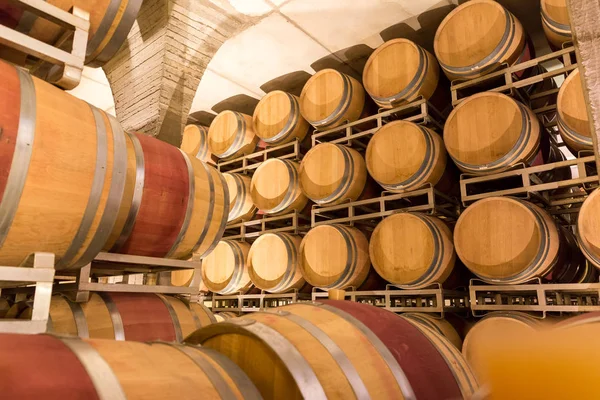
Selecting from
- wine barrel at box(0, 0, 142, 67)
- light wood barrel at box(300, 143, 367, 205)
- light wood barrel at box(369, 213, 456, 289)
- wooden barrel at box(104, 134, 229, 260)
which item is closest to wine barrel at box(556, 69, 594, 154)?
light wood barrel at box(369, 213, 456, 289)

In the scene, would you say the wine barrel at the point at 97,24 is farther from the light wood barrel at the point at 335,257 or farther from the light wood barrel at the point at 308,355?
the light wood barrel at the point at 335,257

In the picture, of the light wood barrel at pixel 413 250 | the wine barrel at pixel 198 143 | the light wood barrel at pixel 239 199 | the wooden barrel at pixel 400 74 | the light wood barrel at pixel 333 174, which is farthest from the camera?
the wine barrel at pixel 198 143

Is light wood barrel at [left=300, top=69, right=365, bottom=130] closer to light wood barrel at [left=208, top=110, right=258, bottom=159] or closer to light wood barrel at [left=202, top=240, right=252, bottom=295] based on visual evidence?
light wood barrel at [left=208, top=110, right=258, bottom=159]

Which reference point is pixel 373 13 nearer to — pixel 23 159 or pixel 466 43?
pixel 466 43

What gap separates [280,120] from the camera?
248 inches

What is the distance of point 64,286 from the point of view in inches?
94.3

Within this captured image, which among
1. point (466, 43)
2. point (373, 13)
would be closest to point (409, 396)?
point (466, 43)

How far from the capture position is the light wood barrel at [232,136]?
692 centimetres

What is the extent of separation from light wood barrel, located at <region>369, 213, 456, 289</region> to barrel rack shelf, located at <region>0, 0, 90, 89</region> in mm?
3366

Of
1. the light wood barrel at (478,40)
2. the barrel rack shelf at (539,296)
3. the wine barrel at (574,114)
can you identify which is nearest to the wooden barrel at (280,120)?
the light wood barrel at (478,40)

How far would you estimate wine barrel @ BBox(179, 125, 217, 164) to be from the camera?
754 cm

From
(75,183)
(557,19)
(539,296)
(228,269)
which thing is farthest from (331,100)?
(75,183)

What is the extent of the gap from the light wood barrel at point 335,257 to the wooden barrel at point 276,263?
0.33 m

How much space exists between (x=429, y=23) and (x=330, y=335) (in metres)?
5.15
